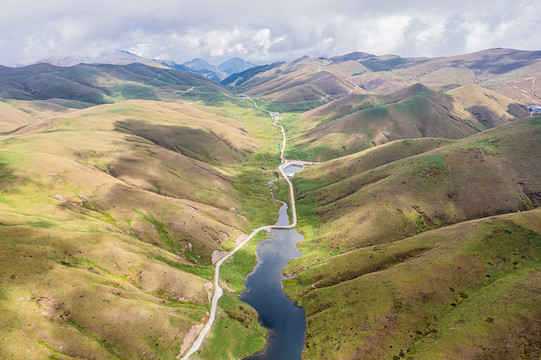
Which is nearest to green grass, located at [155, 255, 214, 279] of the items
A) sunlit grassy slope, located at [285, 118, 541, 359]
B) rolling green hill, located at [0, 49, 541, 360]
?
rolling green hill, located at [0, 49, 541, 360]

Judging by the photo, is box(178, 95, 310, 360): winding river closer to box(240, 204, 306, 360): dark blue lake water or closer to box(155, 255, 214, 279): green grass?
box(240, 204, 306, 360): dark blue lake water

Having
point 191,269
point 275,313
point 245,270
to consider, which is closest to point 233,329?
point 275,313

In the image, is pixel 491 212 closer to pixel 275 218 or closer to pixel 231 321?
pixel 275 218

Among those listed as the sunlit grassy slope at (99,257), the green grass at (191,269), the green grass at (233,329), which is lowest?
the green grass at (233,329)

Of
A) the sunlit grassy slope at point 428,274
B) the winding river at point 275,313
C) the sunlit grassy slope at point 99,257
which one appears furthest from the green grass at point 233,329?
the sunlit grassy slope at point 428,274

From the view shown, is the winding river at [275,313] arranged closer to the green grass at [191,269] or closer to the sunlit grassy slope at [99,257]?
the green grass at [191,269]

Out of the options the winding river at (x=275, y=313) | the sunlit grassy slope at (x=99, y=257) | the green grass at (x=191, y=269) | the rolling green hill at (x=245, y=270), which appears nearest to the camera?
the sunlit grassy slope at (x=99, y=257)
